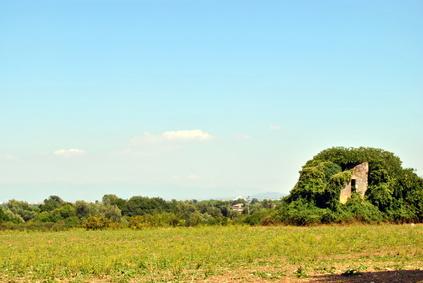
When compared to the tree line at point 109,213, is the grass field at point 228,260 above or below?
below

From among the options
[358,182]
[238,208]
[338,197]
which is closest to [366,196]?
[358,182]

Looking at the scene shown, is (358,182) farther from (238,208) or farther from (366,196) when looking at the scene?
(238,208)

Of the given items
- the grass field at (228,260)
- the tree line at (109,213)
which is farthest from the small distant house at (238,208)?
the grass field at (228,260)

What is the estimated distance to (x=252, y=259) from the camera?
23.8m

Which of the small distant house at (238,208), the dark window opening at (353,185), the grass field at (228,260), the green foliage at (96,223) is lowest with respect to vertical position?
the grass field at (228,260)

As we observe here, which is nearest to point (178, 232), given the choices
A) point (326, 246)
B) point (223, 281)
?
point (326, 246)

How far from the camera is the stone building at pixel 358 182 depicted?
49.6 m

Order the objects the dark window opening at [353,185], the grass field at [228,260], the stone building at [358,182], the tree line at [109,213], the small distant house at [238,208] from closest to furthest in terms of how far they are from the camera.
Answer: the grass field at [228,260] < the stone building at [358,182] < the dark window opening at [353,185] < the tree line at [109,213] < the small distant house at [238,208]

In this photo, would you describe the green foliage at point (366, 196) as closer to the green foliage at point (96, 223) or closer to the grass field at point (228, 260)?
the grass field at point (228, 260)

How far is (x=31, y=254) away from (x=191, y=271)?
1032cm

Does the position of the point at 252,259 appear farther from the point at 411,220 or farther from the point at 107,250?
the point at 411,220

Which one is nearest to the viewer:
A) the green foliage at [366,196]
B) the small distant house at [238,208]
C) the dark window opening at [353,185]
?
the green foliage at [366,196]

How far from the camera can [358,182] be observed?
50.0 m

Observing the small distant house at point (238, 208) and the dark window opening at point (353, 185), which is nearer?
the dark window opening at point (353, 185)
